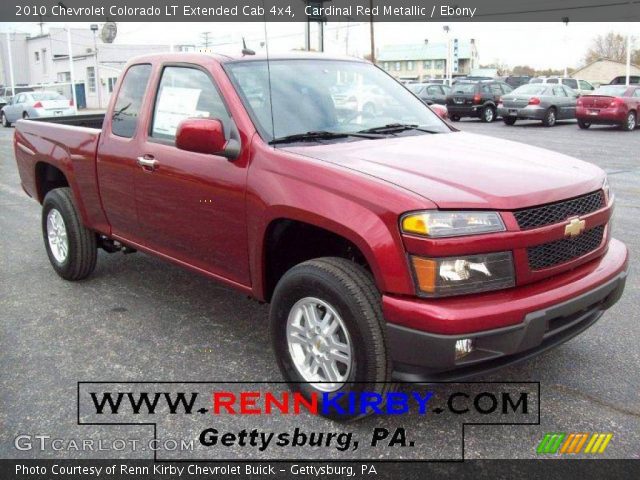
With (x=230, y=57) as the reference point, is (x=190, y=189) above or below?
below

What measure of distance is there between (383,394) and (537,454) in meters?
0.76

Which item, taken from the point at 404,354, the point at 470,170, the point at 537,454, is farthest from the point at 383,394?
the point at 470,170

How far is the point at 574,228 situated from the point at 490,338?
0.76 m

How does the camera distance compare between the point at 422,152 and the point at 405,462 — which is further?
the point at 422,152

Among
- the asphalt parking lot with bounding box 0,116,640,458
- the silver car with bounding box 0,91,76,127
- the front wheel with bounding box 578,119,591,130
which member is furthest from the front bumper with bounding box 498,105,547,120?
the asphalt parking lot with bounding box 0,116,640,458

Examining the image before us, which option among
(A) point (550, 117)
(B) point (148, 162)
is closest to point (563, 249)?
(B) point (148, 162)

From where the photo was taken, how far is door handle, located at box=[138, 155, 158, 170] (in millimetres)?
4234

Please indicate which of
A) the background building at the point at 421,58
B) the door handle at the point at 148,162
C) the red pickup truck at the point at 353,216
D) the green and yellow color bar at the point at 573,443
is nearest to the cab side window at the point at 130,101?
the red pickup truck at the point at 353,216

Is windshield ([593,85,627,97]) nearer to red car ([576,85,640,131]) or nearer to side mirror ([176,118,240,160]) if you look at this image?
red car ([576,85,640,131])

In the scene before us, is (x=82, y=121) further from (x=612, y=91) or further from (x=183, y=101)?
(x=612, y=91)

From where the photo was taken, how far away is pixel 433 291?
2809mm

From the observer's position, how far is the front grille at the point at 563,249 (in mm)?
2969

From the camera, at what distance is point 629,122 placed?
21.2 meters

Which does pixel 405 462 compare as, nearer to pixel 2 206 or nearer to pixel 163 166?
pixel 163 166
